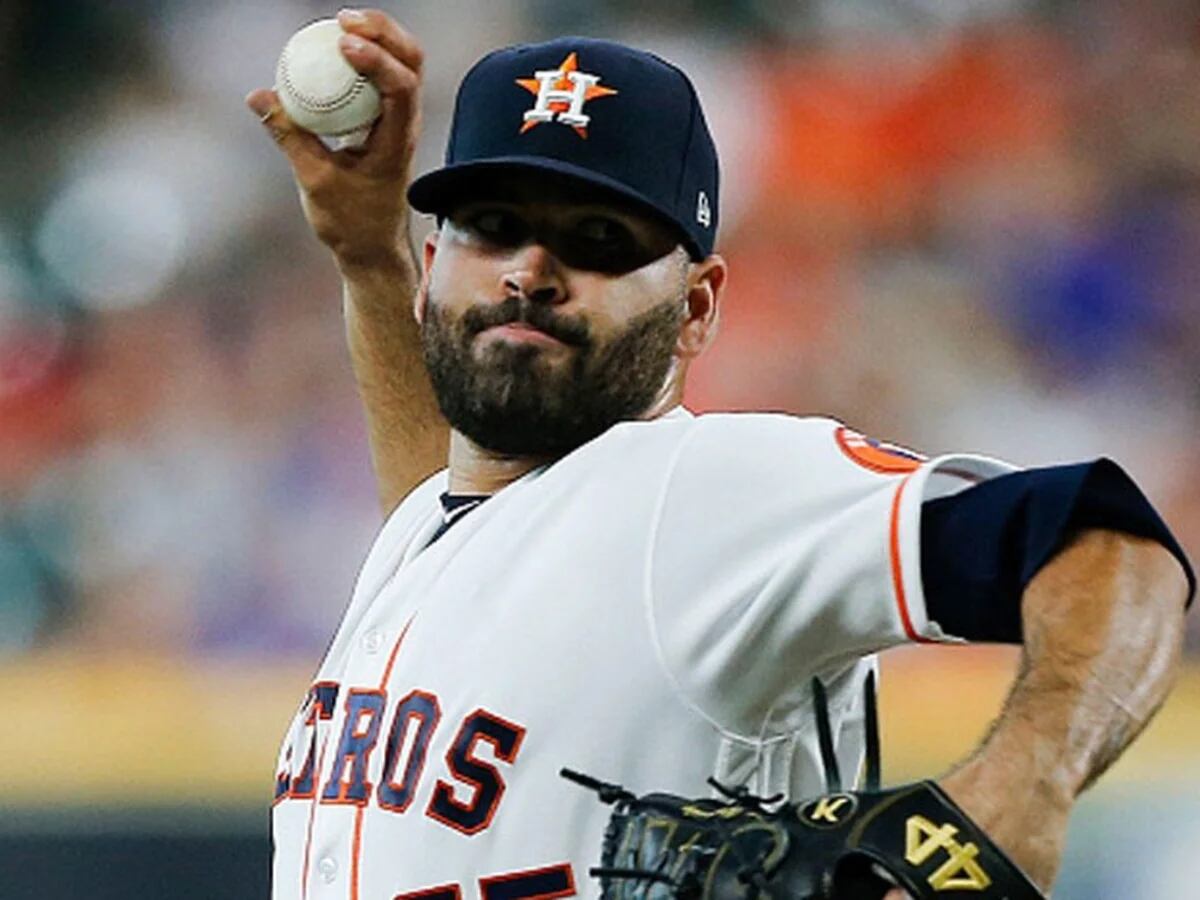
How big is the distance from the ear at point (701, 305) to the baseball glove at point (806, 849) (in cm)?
59

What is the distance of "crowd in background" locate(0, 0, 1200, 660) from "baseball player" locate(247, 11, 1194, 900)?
219cm

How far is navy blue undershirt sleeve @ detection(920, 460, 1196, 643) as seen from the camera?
1.26 metres

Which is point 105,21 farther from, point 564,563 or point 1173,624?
point 1173,624

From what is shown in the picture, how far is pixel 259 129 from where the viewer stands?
454cm

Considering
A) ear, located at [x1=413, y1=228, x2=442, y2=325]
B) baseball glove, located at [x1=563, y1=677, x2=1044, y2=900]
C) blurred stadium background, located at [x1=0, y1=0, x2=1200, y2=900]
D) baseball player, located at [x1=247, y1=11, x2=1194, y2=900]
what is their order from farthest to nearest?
blurred stadium background, located at [x1=0, y1=0, x2=1200, y2=900] → ear, located at [x1=413, y1=228, x2=442, y2=325] → baseball player, located at [x1=247, y1=11, x2=1194, y2=900] → baseball glove, located at [x1=563, y1=677, x2=1044, y2=900]

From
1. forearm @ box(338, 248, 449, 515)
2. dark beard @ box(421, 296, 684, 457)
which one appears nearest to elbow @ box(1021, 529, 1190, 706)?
dark beard @ box(421, 296, 684, 457)

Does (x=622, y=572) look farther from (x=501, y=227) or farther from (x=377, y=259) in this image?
(x=377, y=259)

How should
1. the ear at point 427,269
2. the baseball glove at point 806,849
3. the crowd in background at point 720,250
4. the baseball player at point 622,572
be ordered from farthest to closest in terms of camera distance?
the crowd in background at point 720,250, the ear at point 427,269, the baseball player at point 622,572, the baseball glove at point 806,849

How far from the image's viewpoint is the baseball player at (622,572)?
125cm

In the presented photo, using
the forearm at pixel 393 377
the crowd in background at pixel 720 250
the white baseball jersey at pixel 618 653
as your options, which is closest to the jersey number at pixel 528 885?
the white baseball jersey at pixel 618 653

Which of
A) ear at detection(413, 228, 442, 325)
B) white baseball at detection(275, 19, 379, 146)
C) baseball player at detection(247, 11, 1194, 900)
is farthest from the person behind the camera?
white baseball at detection(275, 19, 379, 146)

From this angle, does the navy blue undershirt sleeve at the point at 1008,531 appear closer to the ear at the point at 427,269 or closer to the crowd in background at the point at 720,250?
the ear at the point at 427,269

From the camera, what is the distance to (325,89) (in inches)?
86.0

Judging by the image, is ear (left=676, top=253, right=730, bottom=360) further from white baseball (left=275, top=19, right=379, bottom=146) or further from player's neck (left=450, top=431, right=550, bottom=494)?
white baseball (left=275, top=19, right=379, bottom=146)
